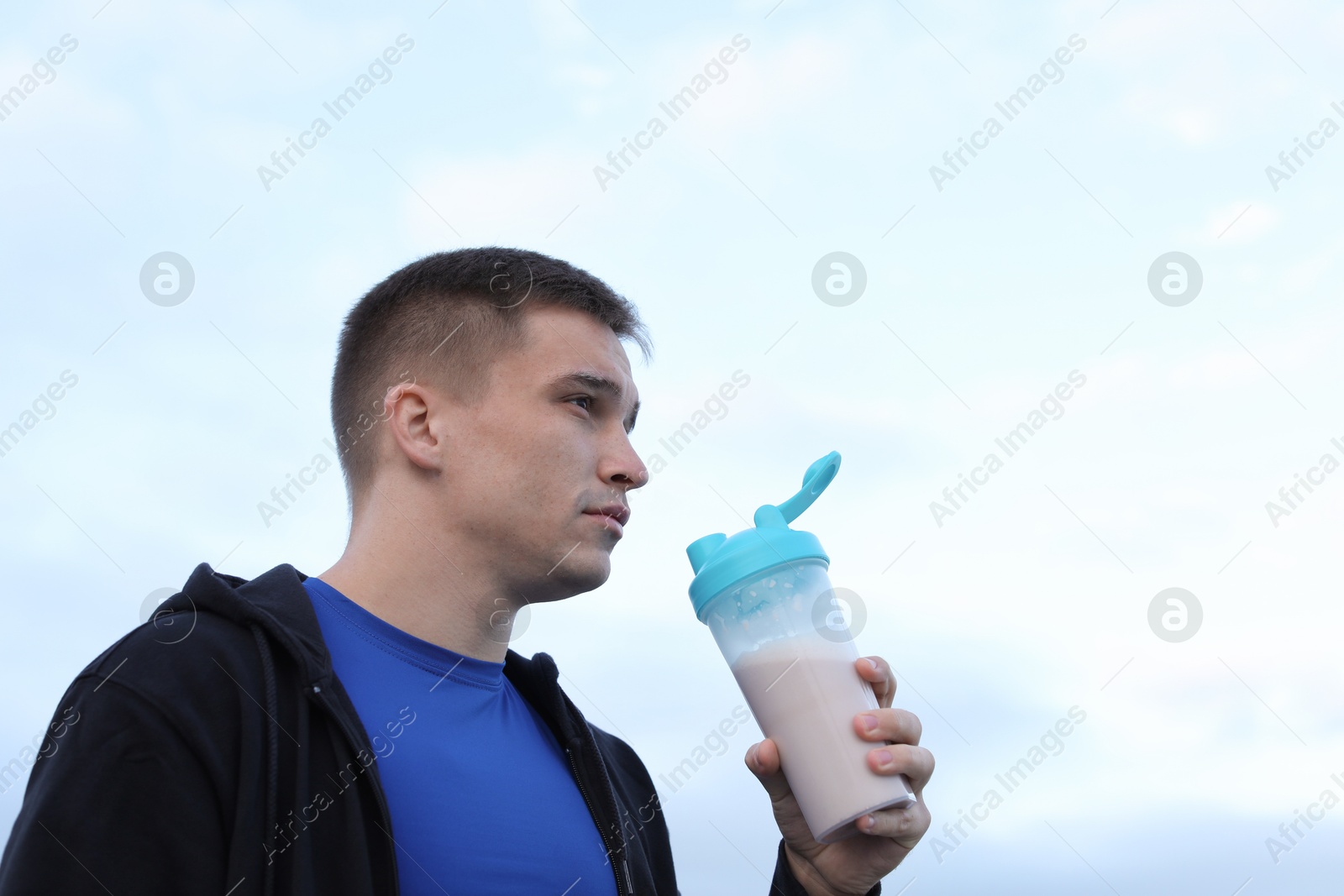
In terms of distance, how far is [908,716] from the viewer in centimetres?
261

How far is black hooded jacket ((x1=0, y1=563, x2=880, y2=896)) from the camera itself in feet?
6.76

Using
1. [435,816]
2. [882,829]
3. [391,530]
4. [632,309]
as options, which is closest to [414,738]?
[435,816]

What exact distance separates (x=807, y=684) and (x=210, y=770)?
4.51 feet

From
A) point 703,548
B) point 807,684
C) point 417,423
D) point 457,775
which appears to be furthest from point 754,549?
point 417,423

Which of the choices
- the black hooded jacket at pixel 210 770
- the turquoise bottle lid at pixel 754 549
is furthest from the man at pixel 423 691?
the turquoise bottle lid at pixel 754 549

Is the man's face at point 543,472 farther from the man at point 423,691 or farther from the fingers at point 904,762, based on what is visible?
the fingers at point 904,762

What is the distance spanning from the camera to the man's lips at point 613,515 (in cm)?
302

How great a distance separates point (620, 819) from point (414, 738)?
2.34ft

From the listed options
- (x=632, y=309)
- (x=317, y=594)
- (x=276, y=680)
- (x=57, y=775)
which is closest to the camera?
(x=57, y=775)

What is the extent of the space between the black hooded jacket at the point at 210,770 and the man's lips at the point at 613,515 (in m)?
0.80

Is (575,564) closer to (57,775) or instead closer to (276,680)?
(276,680)

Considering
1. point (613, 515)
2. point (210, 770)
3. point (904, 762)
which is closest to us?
point (210, 770)

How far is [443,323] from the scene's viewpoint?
11.1ft

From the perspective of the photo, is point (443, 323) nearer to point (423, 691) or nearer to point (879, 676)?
point (423, 691)
